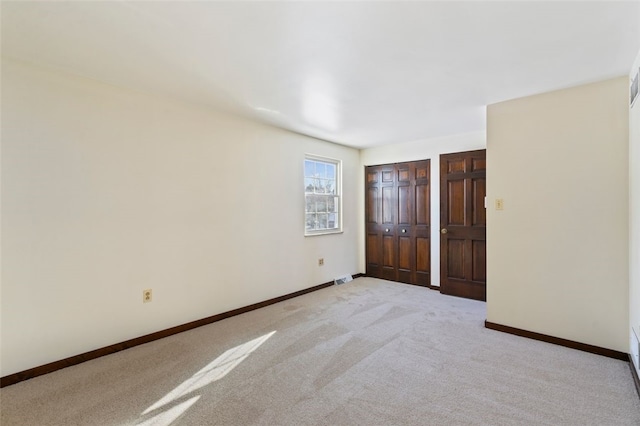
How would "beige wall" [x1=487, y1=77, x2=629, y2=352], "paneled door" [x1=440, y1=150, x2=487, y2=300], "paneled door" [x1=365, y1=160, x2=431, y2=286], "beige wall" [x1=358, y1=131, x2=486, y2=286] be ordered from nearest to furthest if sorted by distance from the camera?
"beige wall" [x1=487, y1=77, x2=629, y2=352] < "paneled door" [x1=440, y1=150, x2=487, y2=300] < "beige wall" [x1=358, y1=131, x2=486, y2=286] < "paneled door" [x1=365, y1=160, x2=431, y2=286]

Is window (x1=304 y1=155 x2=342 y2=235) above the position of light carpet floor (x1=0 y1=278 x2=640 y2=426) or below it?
above

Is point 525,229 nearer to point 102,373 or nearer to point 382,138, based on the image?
point 382,138

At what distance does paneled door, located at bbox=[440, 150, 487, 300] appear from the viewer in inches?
156

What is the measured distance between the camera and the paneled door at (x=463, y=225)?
3.97 m

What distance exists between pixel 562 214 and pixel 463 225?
1.45 m

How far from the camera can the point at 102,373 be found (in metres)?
2.25

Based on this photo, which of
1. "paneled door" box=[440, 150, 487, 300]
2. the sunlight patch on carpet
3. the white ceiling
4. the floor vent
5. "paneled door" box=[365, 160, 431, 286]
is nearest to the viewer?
the white ceiling

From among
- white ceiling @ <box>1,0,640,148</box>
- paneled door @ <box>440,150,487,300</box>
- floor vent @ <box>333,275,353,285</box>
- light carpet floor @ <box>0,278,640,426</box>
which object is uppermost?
white ceiling @ <box>1,0,640,148</box>

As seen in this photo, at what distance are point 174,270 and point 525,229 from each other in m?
3.49

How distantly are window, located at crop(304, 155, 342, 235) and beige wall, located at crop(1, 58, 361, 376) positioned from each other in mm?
675

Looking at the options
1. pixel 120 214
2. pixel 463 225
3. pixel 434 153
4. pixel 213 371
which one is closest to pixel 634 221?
→ pixel 463 225

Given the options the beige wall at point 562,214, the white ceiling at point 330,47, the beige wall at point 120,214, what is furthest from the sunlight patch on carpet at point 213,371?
the beige wall at point 562,214

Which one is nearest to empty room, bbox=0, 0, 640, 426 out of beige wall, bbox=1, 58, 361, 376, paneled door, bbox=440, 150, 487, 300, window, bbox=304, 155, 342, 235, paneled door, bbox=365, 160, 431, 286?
beige wall, bbox=1, 58, 361, 376

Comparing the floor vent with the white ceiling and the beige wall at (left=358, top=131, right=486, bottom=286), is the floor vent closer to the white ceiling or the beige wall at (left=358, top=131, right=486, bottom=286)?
the beige wall at (left=358, top=131, right=486, bottom=286)
